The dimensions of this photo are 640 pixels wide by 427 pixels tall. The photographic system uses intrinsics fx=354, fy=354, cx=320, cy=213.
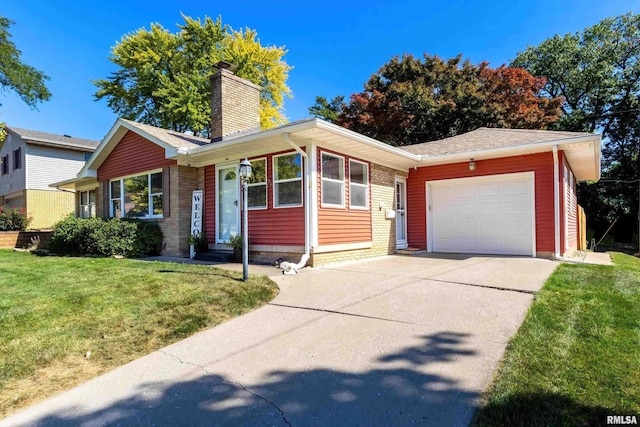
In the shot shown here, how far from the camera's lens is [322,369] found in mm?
2936

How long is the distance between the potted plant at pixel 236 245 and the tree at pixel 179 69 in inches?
631

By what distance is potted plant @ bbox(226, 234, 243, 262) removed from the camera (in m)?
8.51

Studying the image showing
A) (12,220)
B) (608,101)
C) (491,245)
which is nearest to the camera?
(491,245)

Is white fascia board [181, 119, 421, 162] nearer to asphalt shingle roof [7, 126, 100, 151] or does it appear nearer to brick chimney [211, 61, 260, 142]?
brick chimney [211, 61, 260, 142]

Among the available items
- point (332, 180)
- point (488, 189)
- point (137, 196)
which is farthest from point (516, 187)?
point (137, 196)

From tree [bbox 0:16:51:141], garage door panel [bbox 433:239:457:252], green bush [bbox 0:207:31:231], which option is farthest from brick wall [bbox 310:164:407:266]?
green bush [bbox 0:207:31:231]

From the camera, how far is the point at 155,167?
34.6 feet

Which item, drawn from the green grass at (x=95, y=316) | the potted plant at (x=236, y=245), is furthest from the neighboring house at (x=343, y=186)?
the green grass at (x=95, y=316)

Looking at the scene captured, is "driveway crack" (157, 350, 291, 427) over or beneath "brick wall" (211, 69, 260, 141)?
beneath

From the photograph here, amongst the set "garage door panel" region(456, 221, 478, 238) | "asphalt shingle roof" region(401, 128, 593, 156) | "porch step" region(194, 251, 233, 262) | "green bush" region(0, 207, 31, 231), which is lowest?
"porch step" region(194, 251, 233, 262)

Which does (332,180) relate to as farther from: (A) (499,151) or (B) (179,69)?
(B) (179,69)

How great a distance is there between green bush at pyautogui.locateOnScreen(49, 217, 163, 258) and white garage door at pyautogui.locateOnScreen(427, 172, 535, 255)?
8368mm

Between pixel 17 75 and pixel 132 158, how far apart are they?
9850 mm

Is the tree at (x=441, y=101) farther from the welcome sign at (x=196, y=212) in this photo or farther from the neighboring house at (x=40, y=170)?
the neighboring house at (x=40, y=170)
